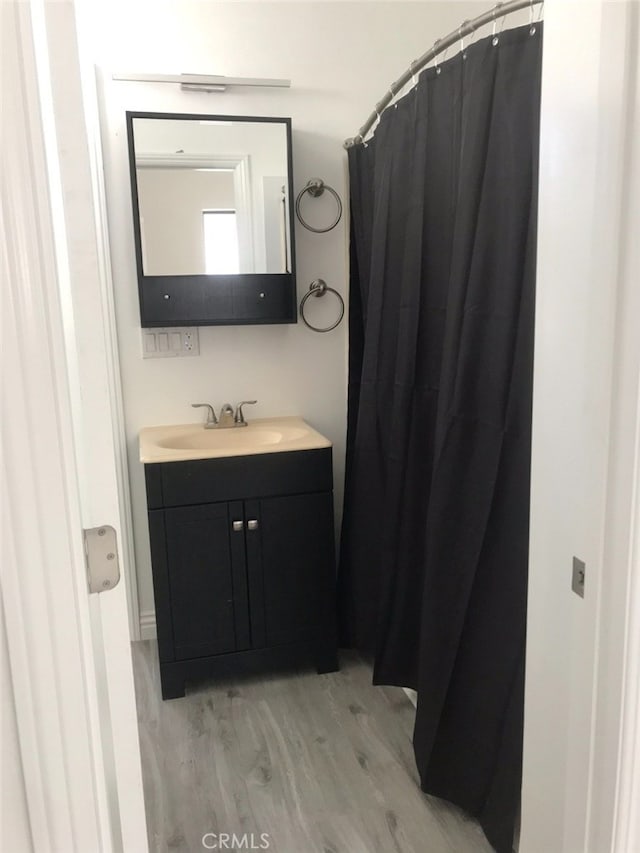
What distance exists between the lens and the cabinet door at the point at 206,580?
2.05m

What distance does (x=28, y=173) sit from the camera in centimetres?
56

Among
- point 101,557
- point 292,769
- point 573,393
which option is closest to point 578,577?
point 573,393

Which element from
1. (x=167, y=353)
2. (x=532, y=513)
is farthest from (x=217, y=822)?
(x=167, y=353)

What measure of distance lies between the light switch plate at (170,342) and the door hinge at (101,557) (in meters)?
1.74

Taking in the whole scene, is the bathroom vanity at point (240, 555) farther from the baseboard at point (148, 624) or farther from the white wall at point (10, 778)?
the white wall at point (10, 778)

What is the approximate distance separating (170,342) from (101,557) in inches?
69.4

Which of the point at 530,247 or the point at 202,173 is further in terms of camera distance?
the point at 202,173

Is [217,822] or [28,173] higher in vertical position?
[28,173]

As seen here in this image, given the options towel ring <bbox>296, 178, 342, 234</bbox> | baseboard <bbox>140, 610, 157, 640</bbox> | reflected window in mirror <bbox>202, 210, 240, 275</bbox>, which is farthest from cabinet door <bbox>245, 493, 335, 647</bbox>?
towel ring <bbox>296, 178, 342, 234</bbox>

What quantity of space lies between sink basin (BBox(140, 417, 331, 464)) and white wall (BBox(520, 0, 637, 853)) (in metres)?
1.19

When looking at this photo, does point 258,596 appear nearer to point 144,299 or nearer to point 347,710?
point 347,710

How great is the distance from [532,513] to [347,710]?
52.6 inches

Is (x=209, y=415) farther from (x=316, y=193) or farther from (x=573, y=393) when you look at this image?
(x=573, y=393)

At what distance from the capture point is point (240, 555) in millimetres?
2109
